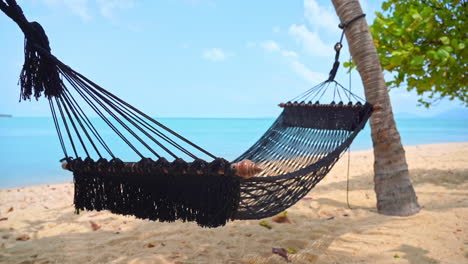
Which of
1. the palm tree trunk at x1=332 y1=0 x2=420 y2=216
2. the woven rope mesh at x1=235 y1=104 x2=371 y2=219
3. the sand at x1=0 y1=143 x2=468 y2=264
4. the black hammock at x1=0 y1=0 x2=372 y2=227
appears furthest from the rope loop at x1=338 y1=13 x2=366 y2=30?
the sand at x1=0 y1=143 x2=468 y2=264

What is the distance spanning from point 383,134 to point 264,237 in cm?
123

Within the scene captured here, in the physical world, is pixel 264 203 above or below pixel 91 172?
below

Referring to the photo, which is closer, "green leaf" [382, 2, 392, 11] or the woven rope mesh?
the woven rope mesh

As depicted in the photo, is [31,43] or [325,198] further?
[325,198]

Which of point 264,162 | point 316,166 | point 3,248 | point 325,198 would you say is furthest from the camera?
point 325,198

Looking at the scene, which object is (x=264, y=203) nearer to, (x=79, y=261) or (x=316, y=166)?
(x=316, y=166)

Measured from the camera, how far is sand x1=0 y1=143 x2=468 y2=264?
199 cm

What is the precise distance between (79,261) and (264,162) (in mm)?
1370

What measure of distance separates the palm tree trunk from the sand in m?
0.14

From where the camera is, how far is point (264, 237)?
2.32m

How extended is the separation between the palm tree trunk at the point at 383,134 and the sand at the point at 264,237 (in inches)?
5.5

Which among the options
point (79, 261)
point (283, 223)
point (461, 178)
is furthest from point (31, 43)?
point (461, 178)

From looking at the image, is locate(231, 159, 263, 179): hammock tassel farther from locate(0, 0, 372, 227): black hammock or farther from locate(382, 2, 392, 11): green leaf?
locate(382, 2, 392, 11): green leaf

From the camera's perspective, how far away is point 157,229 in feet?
Answer: 8.66
